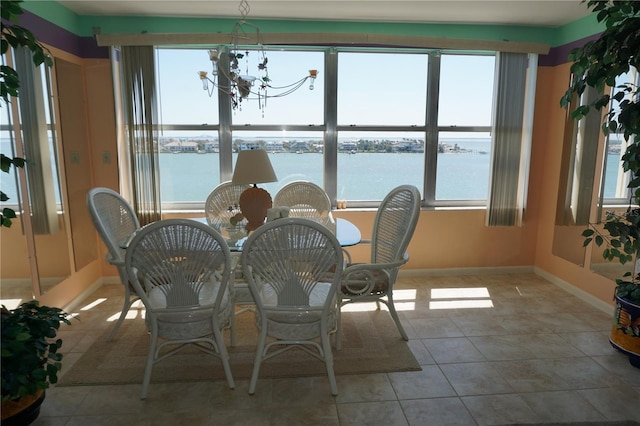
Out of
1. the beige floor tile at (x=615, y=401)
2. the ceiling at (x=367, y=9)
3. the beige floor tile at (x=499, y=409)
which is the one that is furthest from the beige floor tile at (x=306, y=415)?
the ceiling at (x=367, y=9)

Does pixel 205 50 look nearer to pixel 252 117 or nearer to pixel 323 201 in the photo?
pixel 252 117

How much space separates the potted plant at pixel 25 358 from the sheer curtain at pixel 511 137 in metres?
3.70

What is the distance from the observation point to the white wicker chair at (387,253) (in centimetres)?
260

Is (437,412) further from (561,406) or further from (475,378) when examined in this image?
(561,406)

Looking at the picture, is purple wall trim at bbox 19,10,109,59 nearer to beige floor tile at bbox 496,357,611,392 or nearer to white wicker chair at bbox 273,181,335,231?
white wicker chair at bbox 273,181,335,231

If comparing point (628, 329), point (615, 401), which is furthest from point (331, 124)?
point (615, 401)

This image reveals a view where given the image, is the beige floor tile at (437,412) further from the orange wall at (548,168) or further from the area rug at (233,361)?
the orange wall at (548,168)

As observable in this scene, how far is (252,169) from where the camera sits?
282 cm

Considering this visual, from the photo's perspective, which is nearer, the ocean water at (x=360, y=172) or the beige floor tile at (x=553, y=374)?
the beige floor tile at (x=553, y=374)

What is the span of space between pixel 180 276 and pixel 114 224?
103cm

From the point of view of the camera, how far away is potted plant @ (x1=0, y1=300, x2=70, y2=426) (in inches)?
64.5

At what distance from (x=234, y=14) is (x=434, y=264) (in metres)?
3.00

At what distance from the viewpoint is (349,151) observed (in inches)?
161

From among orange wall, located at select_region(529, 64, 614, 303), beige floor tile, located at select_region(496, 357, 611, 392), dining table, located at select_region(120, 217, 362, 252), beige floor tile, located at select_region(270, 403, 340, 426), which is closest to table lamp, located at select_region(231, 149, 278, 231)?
dining table, located at select_region(120, 217, 362, 252)
